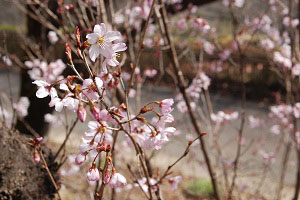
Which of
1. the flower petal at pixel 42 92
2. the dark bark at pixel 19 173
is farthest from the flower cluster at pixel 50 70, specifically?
the flower petal at pixel 42 92

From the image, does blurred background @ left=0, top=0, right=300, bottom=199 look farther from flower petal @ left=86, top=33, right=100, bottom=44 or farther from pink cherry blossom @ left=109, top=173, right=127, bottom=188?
flower petal @ left=86, top=33, right=100, bottom=44

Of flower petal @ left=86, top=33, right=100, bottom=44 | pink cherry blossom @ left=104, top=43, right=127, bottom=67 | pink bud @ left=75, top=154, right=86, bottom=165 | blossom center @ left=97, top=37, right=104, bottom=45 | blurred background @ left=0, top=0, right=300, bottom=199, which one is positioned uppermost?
flower petal @ left=86, top=33, right=100, bottom=44

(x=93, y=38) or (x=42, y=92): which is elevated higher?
(x=93, y=38)

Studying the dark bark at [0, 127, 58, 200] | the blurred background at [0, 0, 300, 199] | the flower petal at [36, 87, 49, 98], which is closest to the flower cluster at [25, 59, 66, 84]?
the blurred background at [0, 0, 300, 199]

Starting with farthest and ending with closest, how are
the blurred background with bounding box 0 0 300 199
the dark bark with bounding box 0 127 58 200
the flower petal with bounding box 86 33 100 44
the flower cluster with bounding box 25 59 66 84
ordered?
the flower cluster with bounding box 25 59 66 84 < the blurred background with bounding box 0 0 300 199 < the dark bark with bounding box 0 127 58 200 < the flower petal with bounding box 86 33 100 44

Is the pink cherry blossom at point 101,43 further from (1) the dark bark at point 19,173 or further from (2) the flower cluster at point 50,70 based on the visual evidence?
(2) the flower cluster at point 50,70

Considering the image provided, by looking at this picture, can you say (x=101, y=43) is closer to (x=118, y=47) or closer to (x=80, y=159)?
(x=118, y=47)

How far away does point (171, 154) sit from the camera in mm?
5945

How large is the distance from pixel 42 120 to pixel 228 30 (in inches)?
611

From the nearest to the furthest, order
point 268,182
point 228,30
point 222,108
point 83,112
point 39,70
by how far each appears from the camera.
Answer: point 83,112, point 39,70, point 268,182, point 222,108, point 228,30

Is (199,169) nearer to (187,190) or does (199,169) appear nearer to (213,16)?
(187,190)

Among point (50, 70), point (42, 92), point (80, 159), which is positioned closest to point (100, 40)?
point (42, 92)

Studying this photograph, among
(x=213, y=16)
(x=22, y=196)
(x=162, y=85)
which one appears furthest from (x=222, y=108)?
(x=213, y=16)

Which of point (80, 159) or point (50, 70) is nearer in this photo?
point (80, 159)
